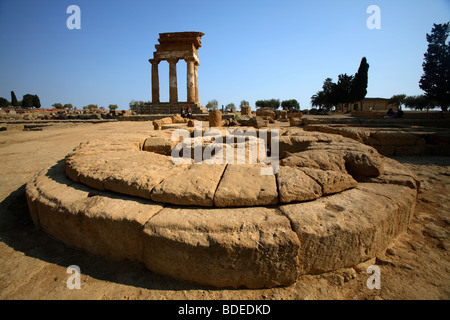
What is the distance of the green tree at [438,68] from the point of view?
79.6 feet

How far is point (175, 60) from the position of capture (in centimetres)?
2061

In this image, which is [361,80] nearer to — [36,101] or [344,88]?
[344,88]

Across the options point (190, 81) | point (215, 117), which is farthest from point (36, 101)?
point (215, 117)

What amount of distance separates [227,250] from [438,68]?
36204 millimetres

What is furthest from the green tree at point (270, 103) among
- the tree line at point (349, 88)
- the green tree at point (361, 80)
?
the green tree at point (361, 80)

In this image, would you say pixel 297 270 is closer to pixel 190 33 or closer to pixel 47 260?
pixel 47 260

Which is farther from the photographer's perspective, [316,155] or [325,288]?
[316,155]

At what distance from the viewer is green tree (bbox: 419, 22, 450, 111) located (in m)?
24.2

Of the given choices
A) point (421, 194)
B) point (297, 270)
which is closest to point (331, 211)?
point (297, 270)

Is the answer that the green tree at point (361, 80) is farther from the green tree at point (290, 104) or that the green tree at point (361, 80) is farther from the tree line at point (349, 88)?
the green tree at point (290, 104)

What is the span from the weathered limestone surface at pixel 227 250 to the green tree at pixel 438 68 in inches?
1323

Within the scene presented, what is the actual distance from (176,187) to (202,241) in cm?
60
